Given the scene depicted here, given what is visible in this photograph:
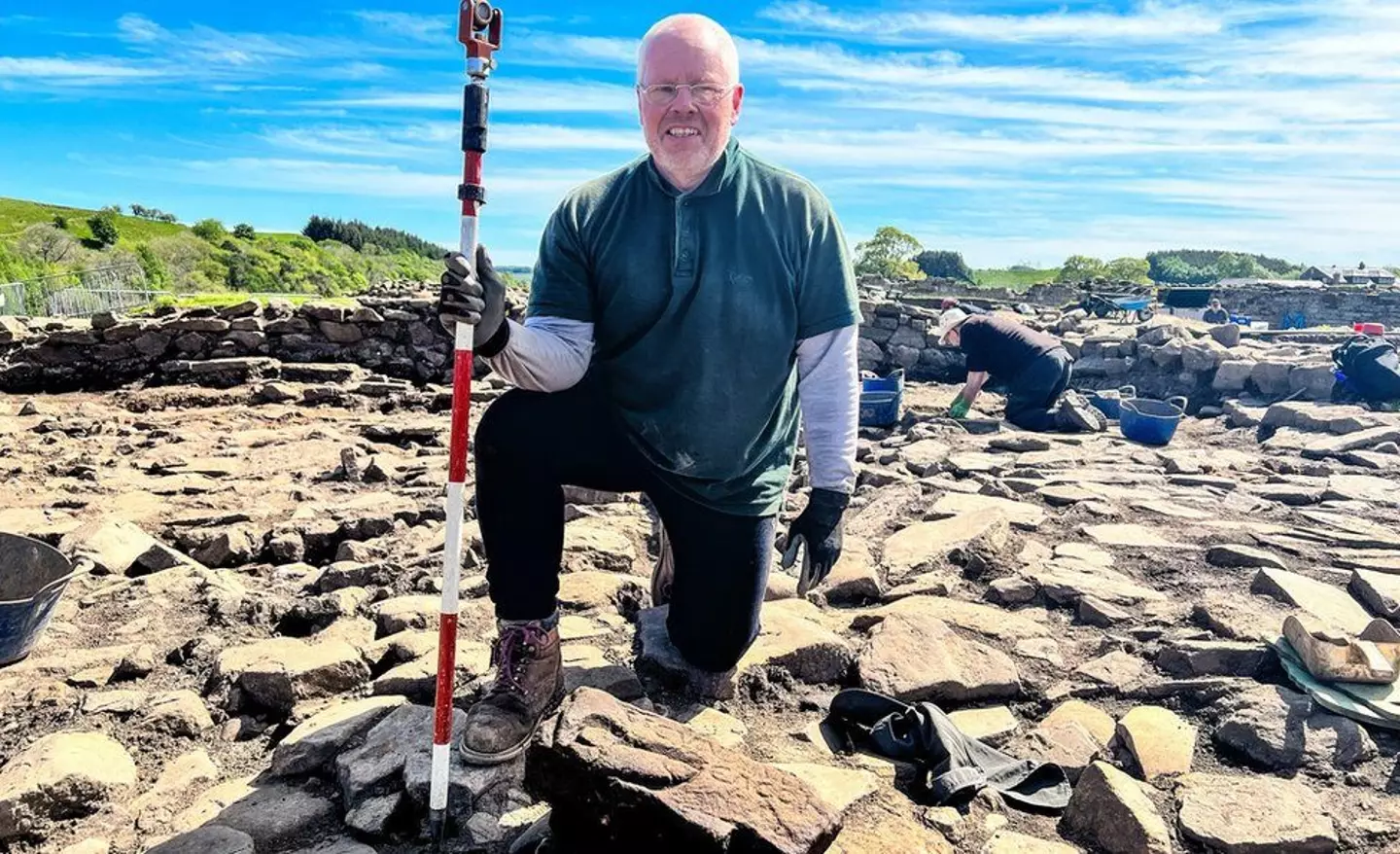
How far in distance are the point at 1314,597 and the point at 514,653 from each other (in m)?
3.40

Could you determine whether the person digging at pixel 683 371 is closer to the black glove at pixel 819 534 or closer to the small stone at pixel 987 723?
the black glove at pixel 819 534

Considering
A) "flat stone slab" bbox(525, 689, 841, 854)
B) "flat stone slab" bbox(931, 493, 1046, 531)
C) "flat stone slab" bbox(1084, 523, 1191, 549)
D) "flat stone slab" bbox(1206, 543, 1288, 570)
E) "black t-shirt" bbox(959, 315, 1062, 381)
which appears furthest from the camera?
"black t-shirt" bbox(959, 315, 1062, 381)

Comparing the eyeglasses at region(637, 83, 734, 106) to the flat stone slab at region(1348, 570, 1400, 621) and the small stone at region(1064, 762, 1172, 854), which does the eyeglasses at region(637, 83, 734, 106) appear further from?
the flat stone slab at region(1348, 570, 1400, 621)

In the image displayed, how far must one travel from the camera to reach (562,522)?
8.98 ft

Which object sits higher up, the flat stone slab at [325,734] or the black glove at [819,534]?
the black glove at [819,534]

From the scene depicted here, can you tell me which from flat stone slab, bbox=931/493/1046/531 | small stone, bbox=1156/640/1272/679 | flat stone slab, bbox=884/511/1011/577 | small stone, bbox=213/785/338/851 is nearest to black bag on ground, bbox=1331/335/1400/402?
flat stone slab, bbox=931/493/1046/531

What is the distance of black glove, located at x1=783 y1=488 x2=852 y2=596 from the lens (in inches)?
117

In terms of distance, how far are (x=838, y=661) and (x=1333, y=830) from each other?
4.75 ft

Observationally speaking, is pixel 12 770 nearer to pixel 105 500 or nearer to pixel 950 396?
pixel 105 500

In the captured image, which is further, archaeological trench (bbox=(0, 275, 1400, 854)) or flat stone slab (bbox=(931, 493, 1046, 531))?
flat stone slab (bbox=(931, 493, 1046, 531))

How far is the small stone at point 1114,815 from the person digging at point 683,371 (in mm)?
1024

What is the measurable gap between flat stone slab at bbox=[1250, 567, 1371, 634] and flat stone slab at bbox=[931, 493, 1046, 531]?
4.26 ft

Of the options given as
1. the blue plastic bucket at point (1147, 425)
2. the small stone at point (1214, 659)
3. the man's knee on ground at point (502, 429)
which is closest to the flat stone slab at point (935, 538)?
the small stone at point (1214, 659)

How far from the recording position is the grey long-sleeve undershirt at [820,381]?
110 inches
